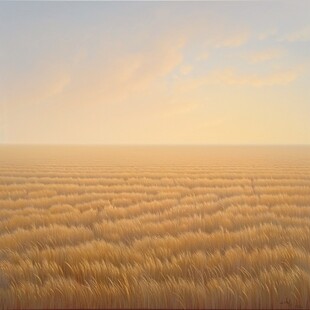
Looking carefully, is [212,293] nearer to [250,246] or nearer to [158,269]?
[158,269]

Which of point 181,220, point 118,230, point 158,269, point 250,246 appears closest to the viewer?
point 158,269

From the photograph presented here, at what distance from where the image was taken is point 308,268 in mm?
3021

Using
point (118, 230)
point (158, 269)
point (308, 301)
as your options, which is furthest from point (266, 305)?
point (118, 230)

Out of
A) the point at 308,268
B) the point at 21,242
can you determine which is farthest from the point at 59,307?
the point at 308,268

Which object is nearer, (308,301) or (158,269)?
(308,301)

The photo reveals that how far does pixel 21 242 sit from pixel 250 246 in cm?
339

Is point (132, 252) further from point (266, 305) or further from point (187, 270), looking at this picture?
point (266, 305)

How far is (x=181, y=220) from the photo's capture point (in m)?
5.03

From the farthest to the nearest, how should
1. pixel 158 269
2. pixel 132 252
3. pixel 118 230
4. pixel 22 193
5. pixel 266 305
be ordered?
1. pixel 22 193
2. pixel 118 230
3. pixel 132 252
4. pixel 158 269
5. pixel 266 305

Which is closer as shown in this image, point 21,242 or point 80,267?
point 80,267

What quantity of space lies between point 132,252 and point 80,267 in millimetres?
686

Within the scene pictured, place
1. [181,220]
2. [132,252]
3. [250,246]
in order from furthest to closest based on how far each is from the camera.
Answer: [181,220], [250,246], [132,252]

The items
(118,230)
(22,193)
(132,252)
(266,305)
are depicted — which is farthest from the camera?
(22,193)

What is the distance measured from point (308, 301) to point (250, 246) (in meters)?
1.22
